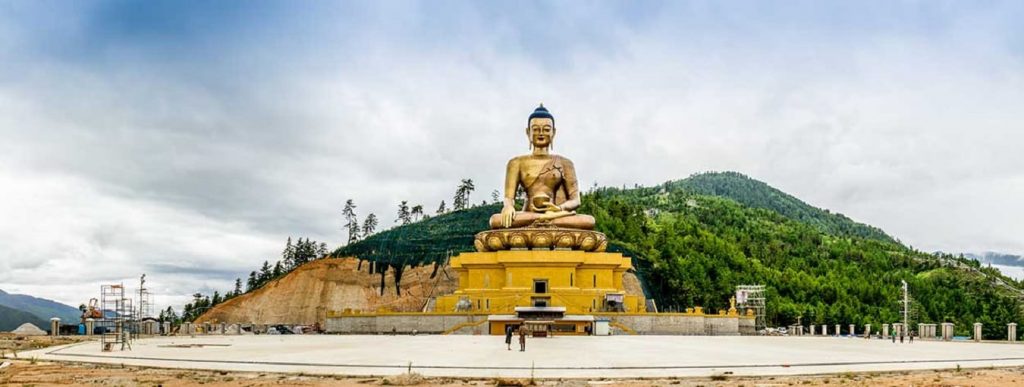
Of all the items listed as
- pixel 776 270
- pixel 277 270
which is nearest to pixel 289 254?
pixel 277 270

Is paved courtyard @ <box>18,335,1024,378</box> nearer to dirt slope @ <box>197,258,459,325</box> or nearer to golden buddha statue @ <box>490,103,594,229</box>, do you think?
golden buddha statue @ <box>490,103,594,229</box>

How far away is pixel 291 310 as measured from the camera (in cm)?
6838

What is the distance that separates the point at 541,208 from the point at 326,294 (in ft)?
90.4

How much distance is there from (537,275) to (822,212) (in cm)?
16873

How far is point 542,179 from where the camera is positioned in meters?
48.8

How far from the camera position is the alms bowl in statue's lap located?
4594 cm

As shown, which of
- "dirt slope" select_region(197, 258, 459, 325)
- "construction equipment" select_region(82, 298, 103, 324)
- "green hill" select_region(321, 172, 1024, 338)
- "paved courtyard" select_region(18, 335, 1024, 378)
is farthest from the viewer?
"dirt slope" select_region(197, 258, 459, 325)

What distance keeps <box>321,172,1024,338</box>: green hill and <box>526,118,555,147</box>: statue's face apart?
20798 mm

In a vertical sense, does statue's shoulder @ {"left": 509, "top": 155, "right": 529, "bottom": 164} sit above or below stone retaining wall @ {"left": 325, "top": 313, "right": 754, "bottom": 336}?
above

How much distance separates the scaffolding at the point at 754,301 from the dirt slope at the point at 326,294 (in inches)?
869

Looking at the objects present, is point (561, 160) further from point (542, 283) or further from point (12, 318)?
point (12, 318)

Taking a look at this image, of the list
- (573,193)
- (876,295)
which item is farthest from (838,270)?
(573,193)

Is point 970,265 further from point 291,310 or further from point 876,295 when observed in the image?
point 291,310

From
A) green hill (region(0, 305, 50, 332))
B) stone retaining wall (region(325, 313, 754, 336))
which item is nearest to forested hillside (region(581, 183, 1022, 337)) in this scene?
stone retaining wall (region(325, 313, 754, 336))
